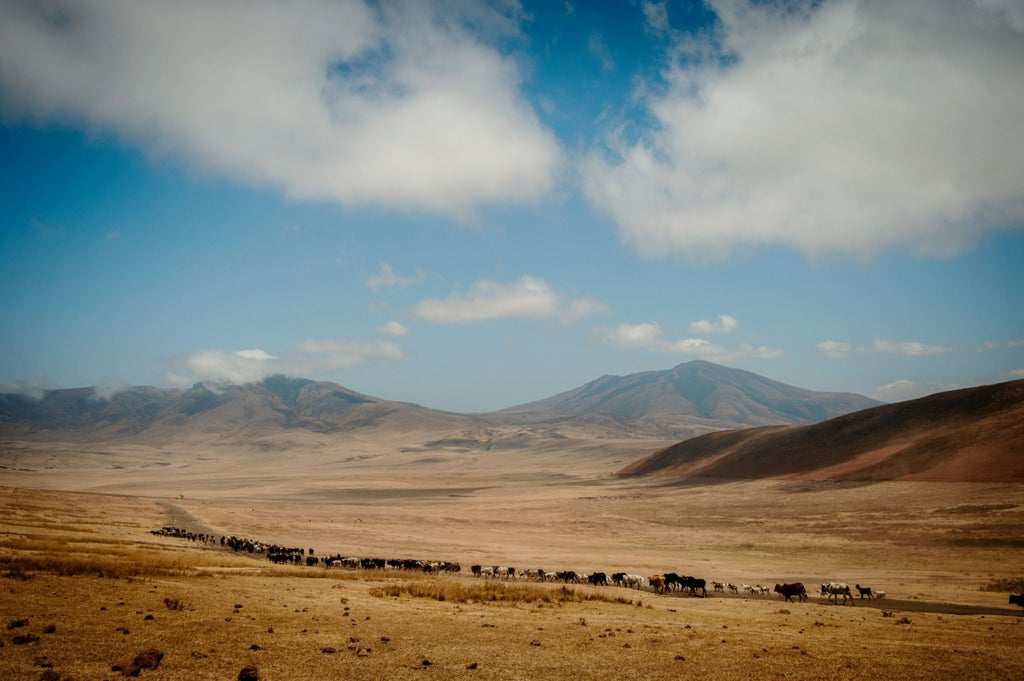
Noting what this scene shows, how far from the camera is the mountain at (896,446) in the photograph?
82406mm

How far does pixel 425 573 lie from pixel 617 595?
488 inches

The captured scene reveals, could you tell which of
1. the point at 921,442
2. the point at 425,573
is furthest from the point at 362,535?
the point at 921,442

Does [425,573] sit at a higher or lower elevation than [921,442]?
lower

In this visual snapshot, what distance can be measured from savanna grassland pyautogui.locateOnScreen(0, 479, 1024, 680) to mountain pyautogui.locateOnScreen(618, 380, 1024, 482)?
76.0ft

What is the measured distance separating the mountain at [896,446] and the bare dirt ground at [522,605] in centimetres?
1497

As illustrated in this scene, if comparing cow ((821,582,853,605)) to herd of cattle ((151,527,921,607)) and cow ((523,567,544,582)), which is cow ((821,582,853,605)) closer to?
herd of cattle ((151,527,921,607))

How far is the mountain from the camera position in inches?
3244

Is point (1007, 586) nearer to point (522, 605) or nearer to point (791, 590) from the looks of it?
point (791, 590)

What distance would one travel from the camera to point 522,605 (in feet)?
82.4

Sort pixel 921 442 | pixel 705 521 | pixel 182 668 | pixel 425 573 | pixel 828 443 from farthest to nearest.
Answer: pixel 828 443 → pixel 921 442 → pixel 705 521 → pixel 425 573 → pixel 182 668

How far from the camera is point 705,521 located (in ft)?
244

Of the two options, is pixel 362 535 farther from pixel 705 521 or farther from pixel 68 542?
pixel 705 521

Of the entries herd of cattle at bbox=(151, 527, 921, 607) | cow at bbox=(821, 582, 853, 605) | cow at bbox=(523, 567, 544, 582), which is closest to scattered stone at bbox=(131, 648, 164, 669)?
herd of cattle at bbox=(151, 527, 921, 607)

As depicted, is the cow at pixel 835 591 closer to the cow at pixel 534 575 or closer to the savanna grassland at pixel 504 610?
the savanna grassland at pixel 504 610
